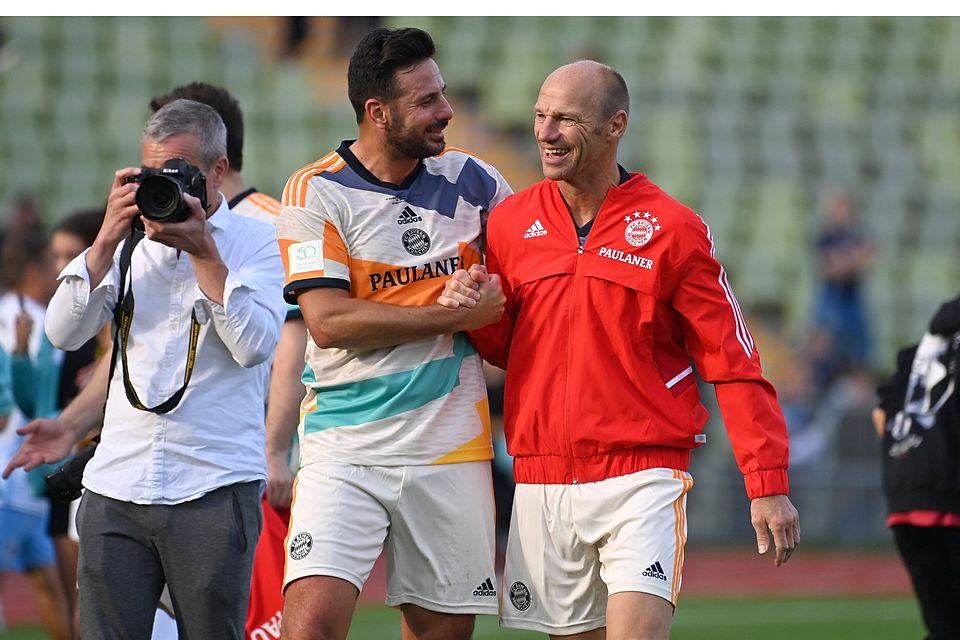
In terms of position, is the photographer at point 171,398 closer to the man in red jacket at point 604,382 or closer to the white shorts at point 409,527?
the white shorts at point 409,527

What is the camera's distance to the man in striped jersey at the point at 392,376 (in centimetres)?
440

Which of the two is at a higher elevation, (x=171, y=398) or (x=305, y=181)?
(x=305, y=181)

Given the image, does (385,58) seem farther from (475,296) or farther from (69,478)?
(69,478)

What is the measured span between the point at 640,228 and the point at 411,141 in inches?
30.0

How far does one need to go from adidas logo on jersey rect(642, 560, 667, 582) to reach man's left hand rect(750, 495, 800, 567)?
0.30 meters

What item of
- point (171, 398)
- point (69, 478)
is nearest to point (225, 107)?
point (171, 398)

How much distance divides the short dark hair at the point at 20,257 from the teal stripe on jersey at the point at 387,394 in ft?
12.3

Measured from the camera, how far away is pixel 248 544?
14.6 feet

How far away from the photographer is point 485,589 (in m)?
4.52

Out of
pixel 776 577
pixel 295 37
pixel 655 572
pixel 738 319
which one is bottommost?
pixel 776 577

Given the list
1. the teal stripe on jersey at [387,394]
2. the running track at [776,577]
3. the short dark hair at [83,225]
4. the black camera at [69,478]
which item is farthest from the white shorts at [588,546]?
the running track at [776,577]

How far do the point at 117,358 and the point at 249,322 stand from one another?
0.50 m

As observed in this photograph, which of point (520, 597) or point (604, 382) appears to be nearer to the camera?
point (604, 382)

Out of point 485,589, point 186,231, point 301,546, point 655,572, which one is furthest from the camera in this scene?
point 485,589
